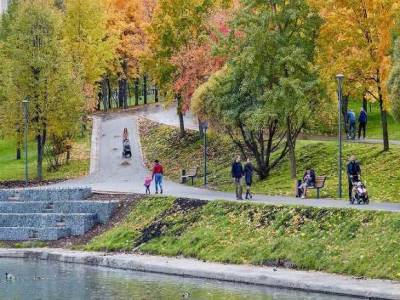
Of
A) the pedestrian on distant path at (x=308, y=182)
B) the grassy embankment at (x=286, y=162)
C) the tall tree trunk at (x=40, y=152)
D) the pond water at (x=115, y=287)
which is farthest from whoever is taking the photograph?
the tall tree trunk at (x=40, y=152)

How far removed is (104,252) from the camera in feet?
142

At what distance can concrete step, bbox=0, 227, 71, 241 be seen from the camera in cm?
4756

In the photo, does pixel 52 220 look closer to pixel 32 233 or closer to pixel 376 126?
pixel 32 233

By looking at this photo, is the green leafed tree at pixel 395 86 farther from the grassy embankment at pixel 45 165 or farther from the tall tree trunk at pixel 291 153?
the grassy embankment at pixel 45 165

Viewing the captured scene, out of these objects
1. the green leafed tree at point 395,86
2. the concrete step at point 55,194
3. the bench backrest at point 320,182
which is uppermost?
the green leafed tree at point 395,86

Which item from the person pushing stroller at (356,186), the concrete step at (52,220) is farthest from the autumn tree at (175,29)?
the person pushing stroller at (356,186)

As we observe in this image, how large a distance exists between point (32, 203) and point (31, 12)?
1727cm

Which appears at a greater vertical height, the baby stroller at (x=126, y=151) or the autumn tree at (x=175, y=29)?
the autumn tree at (x=175, y=29)

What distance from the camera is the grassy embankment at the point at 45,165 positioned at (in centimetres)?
6394

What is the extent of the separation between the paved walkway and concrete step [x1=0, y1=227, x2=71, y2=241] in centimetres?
567

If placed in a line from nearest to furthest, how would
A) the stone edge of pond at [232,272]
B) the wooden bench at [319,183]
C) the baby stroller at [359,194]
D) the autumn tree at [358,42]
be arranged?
the stone edge of pond at [232,272], the baby stroller at [359,194], the wooden bench at [319,183], the autumn tree at [358,42]

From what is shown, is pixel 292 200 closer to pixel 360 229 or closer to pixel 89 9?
pixel 360 229

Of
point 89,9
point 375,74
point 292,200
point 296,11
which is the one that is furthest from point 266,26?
point 89,9

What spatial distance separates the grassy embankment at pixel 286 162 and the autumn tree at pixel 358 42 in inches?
89.2
